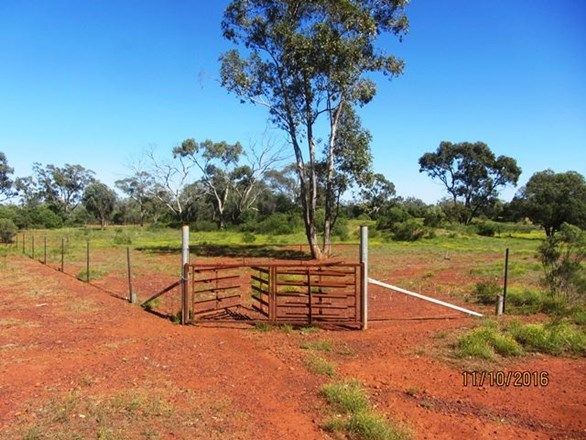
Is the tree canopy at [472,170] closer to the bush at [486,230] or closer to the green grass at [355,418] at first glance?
the bush at [486,230]

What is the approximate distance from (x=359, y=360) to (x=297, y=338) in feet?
5.57

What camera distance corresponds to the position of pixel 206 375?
7.25 meters

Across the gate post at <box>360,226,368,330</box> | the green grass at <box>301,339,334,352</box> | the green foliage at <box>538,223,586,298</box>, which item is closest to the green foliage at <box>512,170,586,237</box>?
the green foliage at <box>538,223,586,298</box>

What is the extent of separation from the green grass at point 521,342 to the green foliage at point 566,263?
2988 mm

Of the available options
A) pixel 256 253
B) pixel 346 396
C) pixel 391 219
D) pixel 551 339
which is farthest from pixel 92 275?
pixel 391 219

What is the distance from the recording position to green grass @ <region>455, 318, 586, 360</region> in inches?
324

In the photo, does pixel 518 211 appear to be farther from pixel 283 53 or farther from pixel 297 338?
pixel 297 338

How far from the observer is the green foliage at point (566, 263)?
1189 cm

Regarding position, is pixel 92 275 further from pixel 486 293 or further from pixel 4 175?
pixel 4 175

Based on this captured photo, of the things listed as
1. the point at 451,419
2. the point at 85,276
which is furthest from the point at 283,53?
the point at 451,419

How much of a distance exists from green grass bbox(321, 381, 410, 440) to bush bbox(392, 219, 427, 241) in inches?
1386

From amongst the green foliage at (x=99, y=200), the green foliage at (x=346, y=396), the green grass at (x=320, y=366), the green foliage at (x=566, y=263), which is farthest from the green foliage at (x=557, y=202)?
the green foliage at (x=99, y=200)

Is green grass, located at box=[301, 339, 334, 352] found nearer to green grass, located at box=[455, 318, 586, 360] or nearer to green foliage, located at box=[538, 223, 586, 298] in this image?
green grass, located at box=[455, 318, 586, 360]

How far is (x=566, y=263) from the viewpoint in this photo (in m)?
12.0
